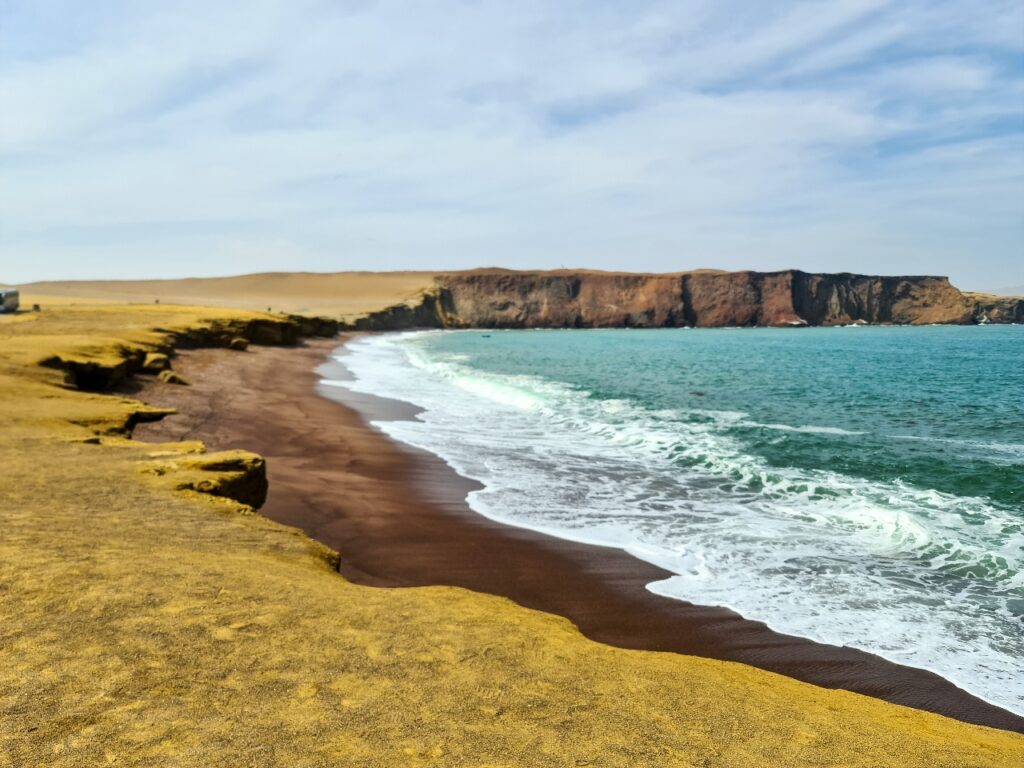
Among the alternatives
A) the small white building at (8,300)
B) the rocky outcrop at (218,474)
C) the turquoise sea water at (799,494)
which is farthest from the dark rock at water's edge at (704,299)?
the rocky outcrop at (218,474)

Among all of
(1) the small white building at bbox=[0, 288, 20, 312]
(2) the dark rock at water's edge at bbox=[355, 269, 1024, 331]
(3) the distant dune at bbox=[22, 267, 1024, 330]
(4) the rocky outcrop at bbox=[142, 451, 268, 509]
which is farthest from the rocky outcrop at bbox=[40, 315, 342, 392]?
(2) the dark rock at water's edge at bbox=[355, 269, 1024, 331]

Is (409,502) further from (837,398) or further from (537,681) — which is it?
(837,398)

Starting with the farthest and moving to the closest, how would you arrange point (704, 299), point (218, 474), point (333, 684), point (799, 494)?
point (704, 299), point (799, 494), point (218, 474), point (333, 684)

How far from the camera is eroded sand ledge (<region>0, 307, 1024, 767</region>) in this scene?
3633mm

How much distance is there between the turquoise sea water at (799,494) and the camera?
8047 millimetres

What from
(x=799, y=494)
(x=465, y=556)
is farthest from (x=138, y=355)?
(x=799, y=494)

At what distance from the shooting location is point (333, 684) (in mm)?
4250

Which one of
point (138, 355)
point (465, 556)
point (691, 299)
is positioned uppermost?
point (691, 299)

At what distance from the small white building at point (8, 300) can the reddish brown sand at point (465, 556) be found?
31.3m

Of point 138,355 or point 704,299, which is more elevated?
point 704,299

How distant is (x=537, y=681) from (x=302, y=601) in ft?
6.48

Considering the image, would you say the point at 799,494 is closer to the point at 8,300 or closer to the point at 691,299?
the point at 8,300

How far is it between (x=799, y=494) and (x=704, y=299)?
165 meters

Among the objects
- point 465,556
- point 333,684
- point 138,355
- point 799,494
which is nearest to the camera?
point 333,684
